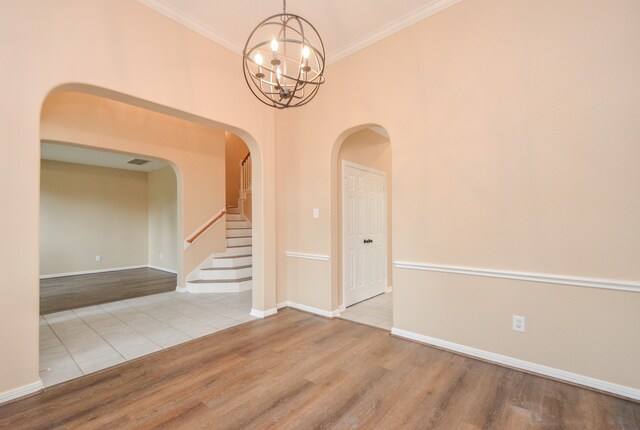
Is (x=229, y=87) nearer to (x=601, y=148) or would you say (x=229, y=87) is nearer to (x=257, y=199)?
(x=257, y=199)

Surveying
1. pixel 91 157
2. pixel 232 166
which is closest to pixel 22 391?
pixel 91 157

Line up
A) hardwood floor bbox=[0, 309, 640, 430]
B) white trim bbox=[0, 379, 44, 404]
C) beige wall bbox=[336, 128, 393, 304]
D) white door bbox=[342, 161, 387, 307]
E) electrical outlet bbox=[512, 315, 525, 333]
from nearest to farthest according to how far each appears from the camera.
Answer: hardwood floor bbox=[0, 309, 640, 430]
white trim bbox=[0, 379, 44, 404]
electrical outlet bbox=[512, 315, 525, 333]
beige wall bbox=[336, 128, 393, 304]
white door bbox=[342, 161, 387, 307]

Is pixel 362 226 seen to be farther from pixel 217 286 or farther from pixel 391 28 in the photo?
pixel 217 286

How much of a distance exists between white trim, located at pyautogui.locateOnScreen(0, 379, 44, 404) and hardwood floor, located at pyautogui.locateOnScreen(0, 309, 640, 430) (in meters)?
0.06

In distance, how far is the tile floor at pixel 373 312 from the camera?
3.54 meters

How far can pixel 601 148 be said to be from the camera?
210 cm

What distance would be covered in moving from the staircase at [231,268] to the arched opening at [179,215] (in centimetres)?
11

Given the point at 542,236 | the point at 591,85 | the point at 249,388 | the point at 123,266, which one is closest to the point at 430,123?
the point at 591,85

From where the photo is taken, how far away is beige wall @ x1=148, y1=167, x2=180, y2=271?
732 cm

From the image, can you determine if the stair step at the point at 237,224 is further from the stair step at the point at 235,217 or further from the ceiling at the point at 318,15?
the ceiling at the point at 318,15

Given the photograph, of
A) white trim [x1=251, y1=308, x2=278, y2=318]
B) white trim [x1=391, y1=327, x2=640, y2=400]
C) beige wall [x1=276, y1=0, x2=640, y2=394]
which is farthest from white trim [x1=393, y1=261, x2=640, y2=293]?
white trim [x1=251, y1=308, x2=278, y2=318]

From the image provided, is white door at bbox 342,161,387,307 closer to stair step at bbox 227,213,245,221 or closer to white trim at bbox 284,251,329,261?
white trim at bbox 284,251,329,261

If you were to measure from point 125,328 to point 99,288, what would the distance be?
288 centimetres

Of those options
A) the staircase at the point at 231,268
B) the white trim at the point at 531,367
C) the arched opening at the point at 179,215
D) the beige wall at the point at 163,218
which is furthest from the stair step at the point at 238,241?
the white trim at the point at 531,367
